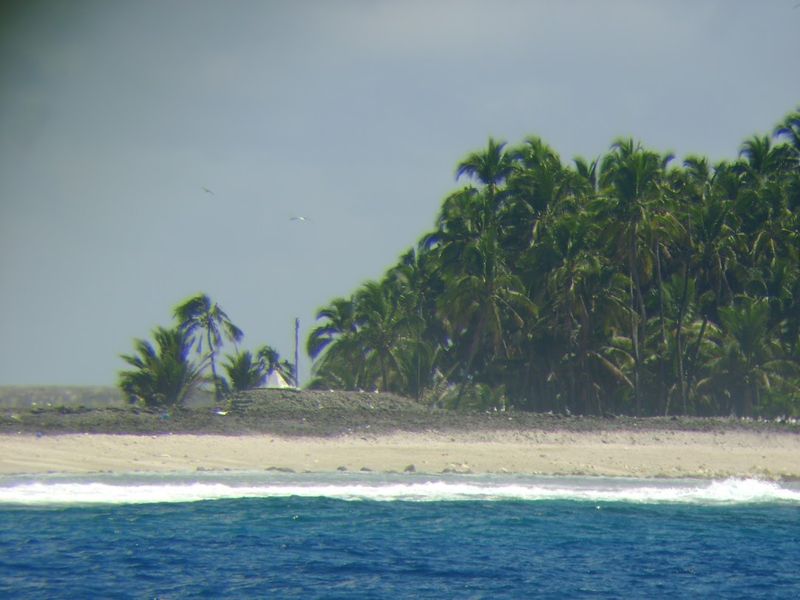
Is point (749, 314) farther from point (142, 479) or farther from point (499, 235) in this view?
point (142, 479)

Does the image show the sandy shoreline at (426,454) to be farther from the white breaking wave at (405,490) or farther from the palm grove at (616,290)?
the palm grove at (616,290)

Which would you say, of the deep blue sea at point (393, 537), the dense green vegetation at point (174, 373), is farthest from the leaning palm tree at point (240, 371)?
the deep blue sea at point (393, 537)

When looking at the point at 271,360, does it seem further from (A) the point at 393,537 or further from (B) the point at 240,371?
(A) the point at 393,537

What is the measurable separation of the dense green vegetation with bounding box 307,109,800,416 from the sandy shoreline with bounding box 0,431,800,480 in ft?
40.9

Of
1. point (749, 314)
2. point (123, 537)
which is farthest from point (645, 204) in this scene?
point (123, 537)

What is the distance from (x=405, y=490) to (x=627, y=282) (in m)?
23.8

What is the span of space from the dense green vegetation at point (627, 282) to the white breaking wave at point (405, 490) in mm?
16714

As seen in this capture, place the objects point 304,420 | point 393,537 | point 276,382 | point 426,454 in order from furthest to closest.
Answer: point 276,382 → point 304,420 → point 426,454 → point 393,537

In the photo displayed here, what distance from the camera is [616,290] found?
158 feet

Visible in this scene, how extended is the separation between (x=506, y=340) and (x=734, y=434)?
17.9 m

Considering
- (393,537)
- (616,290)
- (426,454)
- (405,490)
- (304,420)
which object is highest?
(616,290)

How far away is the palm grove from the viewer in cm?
4700

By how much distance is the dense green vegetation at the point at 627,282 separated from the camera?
1849 inches

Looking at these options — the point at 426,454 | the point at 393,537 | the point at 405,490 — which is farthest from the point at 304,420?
the point at 393,537
